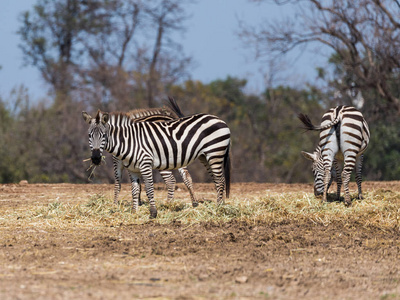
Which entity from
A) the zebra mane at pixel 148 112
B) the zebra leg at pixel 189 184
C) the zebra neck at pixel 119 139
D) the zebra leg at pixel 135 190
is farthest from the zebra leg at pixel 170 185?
the zebra neck at pixel 119 139

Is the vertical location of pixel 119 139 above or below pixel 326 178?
above

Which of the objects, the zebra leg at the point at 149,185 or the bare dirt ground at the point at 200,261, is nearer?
the bare dirt ground at the point at 200,261

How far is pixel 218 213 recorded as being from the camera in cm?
966

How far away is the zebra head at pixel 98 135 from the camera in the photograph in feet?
30.0

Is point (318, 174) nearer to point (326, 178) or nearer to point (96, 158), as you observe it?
point (326, 178)

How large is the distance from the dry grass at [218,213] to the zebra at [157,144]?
18.0 inches

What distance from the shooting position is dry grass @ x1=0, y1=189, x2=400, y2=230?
30.3ft

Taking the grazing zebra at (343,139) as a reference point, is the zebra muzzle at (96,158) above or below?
below

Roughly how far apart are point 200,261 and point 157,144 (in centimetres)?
370

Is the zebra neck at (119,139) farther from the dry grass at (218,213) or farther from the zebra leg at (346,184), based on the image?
the zebra leg at (346,184)

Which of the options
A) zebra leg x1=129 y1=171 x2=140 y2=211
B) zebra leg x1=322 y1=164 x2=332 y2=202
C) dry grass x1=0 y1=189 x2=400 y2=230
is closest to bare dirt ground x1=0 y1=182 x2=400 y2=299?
dry grass x1=0 y1=189 x2=400 y2=230

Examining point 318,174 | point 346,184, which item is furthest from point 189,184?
point 346,184

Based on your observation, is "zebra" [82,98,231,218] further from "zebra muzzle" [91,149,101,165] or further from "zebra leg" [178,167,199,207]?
"zebra leg" [178,167,199,207]

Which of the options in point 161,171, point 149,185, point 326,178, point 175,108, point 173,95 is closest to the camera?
point 149,185
